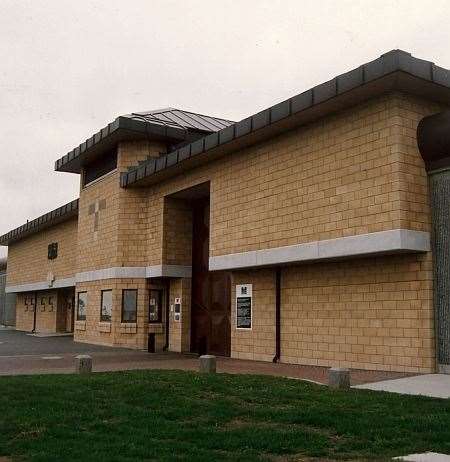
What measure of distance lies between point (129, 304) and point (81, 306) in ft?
16.6

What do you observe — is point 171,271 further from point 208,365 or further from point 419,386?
point 419,386

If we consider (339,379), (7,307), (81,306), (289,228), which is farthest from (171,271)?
(7,307)

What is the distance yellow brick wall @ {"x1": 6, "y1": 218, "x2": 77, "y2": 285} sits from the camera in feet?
118

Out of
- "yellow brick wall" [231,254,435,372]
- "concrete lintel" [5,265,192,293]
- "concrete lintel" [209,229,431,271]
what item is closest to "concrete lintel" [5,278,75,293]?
"concrete lintel" [5,265,192,293]

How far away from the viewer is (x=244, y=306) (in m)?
19.4

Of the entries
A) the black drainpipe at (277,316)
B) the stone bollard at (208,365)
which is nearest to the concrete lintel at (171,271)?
the black drainpipe at (277,316)

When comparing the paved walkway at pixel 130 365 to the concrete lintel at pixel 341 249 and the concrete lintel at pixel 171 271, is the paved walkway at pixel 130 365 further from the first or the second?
the concrete lintel at pixel 171 271

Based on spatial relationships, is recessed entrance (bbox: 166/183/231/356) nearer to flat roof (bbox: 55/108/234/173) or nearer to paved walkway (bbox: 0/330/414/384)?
paved walkway (bbox: 0/330/414/384)

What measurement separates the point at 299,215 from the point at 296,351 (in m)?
3.85

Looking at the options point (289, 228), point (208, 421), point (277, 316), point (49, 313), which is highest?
point (289, 228)

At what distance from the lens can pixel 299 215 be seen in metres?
16.6

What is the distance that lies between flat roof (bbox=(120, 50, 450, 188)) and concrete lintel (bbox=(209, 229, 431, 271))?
3374mm

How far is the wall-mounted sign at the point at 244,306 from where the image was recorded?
19.2 metres

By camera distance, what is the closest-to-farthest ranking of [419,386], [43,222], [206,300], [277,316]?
[419,386]
[277,316]
[206,300]
[43,222]
